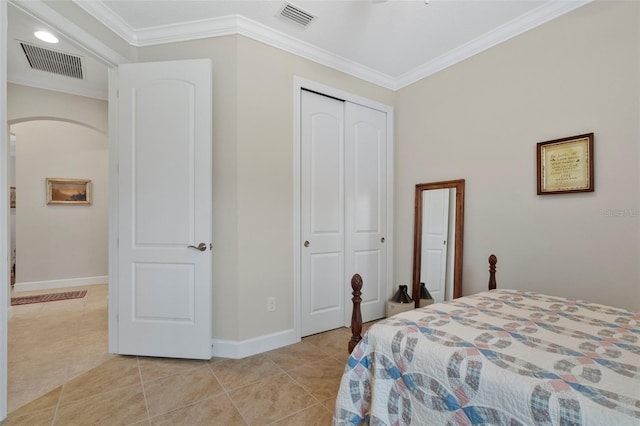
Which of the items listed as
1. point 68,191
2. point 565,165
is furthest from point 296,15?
point 68,191

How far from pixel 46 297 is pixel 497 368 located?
5296 millimetres

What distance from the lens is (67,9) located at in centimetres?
190

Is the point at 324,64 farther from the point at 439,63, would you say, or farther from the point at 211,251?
the point at 211,251

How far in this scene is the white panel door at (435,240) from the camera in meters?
2.83

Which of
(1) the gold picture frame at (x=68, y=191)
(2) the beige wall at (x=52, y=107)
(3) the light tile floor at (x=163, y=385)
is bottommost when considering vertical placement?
(3) the light tile floor at (x=163, y=385)

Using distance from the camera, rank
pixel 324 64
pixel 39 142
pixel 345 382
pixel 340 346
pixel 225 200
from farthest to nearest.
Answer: pixel 39 142 → pixel 324 64 → pixel 340 346 → pixel 225 200 → pixel 345 382

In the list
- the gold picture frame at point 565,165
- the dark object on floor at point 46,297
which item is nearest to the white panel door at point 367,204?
the gold picture frame at point 565,165

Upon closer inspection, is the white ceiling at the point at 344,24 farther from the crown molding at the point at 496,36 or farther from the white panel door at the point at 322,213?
the white panel door at the point at 322,213

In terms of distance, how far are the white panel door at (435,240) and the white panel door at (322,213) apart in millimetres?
864

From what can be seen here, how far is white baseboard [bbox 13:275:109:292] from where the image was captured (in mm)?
4336

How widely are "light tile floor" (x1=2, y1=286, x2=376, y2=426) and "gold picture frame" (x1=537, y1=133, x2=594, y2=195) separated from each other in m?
2.05

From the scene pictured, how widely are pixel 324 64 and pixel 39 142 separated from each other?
4719mm

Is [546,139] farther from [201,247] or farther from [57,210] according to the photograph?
[57,210]

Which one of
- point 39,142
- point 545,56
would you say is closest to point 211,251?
point 545,56
